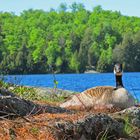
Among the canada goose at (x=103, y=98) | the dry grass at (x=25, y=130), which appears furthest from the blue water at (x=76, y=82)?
the dry grass at (x=25, y=130)

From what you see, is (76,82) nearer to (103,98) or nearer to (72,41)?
(103,98)

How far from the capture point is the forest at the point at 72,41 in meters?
128

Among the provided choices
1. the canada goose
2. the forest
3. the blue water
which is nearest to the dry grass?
the canada goose

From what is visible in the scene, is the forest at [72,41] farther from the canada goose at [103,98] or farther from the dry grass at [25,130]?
the dry grass at [25,130]

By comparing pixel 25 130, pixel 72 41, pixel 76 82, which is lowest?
pixel 76 82

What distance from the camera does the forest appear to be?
12850 centimetres

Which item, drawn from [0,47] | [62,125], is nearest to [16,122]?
[62,125]

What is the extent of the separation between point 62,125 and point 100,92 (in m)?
3.69

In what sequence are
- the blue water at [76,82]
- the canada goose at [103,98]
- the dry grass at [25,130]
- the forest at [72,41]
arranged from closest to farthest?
1. the dry grass at [25,130]
2. the canada goose at [103,98]
3. the blue water at [76,82]
4. the forest at [72,41]

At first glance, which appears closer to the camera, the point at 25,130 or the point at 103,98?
the point at 25,130

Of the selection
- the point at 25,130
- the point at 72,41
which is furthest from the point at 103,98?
the point at 72,41

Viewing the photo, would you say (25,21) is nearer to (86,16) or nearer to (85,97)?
(86,16)

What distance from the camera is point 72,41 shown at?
138 metres

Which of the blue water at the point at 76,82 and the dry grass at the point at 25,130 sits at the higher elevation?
the dry grass at the point at 25,130
